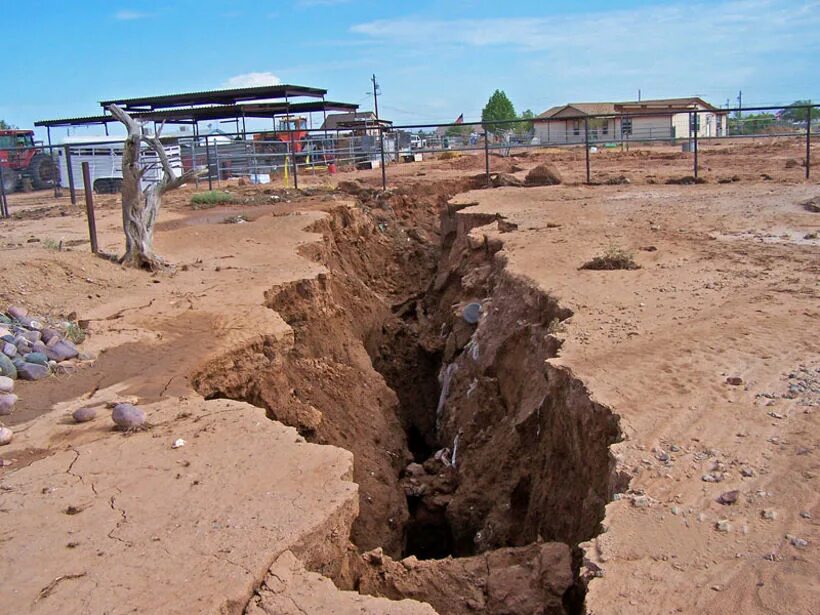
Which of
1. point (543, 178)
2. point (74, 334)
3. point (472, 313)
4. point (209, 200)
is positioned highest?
point (543, 178)

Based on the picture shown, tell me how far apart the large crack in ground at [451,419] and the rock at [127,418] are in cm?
126

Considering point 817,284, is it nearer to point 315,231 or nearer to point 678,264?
point 678,264

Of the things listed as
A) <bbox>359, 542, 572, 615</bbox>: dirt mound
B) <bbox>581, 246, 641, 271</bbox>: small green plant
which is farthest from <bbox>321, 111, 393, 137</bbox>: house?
<bbox>359, 542, 572, 615</bbox>: dirt mound

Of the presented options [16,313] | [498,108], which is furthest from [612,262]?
[498,108]

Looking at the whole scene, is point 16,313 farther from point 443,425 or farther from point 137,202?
point 443,425

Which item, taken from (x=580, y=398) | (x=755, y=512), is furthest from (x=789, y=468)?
(x=580, y=398)

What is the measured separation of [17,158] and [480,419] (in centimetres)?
2660

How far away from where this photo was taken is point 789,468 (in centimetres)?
441

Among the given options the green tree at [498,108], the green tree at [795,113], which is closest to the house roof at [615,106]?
the green tree at [795,113]

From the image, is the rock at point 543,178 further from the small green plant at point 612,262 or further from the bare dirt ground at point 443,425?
the small green plant at point 612,262

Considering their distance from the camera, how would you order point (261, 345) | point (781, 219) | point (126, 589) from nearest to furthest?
point (126, 589), point (261, 345), point (781, 219)

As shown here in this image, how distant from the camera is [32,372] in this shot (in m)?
6.79

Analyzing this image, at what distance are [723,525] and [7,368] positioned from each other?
18.3ft

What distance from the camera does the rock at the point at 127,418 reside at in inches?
220
